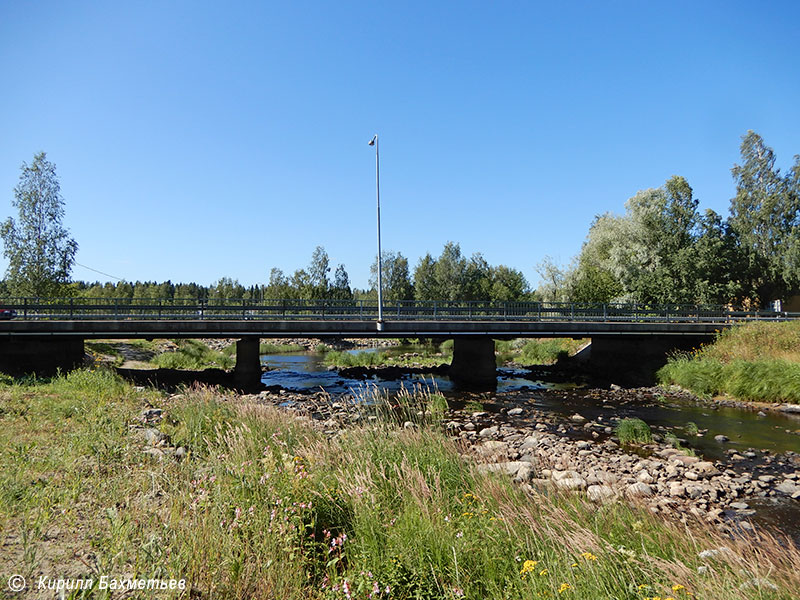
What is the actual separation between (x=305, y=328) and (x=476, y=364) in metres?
10.7

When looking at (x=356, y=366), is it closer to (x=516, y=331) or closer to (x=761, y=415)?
(x=516, y=331)

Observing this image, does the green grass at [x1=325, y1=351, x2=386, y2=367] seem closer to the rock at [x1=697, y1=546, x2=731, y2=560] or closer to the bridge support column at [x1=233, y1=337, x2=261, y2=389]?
the bridge support column at [x1=233, y1=337, x2=261, y2=389]

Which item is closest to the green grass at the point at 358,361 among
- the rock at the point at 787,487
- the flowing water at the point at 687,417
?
the flowing water at the point at 687,417

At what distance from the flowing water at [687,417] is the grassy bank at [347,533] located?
3.34 metres

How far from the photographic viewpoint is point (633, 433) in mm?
14359

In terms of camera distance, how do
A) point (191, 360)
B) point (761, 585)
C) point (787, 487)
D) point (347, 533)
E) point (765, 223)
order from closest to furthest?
point (761, 585), point (347, 533), point (787, 487), point (191, 360), point (765, 223)

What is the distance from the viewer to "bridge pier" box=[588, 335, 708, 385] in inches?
1109

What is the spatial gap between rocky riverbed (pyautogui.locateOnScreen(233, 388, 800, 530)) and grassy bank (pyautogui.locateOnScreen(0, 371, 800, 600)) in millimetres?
1143

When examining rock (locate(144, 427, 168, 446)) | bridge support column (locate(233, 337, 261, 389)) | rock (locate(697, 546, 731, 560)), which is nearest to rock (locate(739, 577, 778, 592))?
rock (locate(697, 546, 731, 560))

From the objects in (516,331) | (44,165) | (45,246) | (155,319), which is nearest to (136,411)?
(155,319)

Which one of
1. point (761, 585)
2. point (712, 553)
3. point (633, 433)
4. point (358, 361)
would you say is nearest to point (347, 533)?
point (712, 553)

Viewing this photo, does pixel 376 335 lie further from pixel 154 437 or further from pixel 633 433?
pixel 154 437

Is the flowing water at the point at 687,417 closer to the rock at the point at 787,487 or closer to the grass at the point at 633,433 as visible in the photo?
the rock at the point at 787,487

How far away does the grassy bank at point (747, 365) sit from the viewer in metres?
20.1
